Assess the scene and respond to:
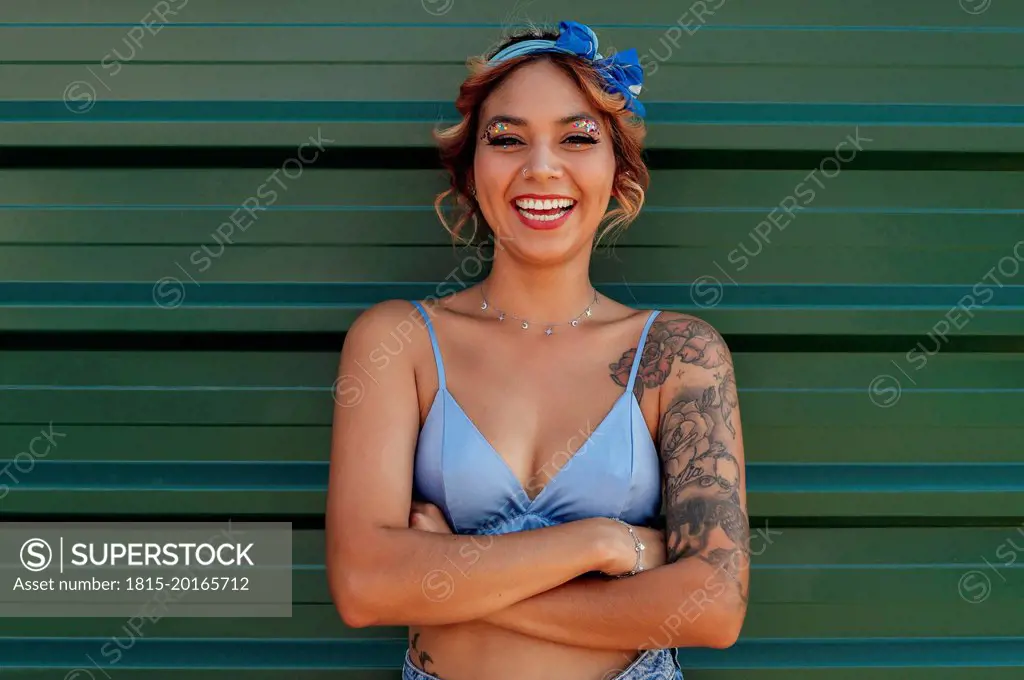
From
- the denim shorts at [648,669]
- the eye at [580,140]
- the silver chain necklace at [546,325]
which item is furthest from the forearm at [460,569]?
the eye at [580,140]

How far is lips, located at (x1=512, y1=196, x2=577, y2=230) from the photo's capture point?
225 centimetres

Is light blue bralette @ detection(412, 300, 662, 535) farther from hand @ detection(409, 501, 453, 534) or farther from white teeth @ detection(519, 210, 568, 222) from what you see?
white teeth @ detection(519, 210, 568, 222)

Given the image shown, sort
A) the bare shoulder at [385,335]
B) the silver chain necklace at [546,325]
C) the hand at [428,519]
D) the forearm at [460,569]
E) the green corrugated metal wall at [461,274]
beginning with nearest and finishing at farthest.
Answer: the forearm at [460,569] → the hand at [428,519] → the bare shoulder at [385,335] → the silver chain necklace at [546,325] → the green corrugated metal wall at [461,274]

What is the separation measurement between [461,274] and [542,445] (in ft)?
2.33

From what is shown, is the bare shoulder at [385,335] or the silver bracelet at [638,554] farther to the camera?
the bare shoulder at [385,335]

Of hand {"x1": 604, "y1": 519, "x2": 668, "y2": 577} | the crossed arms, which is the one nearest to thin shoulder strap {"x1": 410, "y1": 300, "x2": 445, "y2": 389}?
the crossed arms

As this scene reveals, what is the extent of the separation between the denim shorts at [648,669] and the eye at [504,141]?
121 cm

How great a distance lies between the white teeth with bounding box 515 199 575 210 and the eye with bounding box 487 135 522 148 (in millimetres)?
143

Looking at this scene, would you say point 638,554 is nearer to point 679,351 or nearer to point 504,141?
point 679,351

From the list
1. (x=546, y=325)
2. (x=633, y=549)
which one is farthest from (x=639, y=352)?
(x=633, y=549)

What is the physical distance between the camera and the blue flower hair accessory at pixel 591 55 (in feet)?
7.49

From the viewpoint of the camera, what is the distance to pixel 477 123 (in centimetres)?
241

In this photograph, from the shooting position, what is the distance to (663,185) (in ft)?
9.09

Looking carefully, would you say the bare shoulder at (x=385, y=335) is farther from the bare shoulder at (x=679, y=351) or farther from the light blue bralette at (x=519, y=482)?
the bare shoulder at (x=679, y=351)
